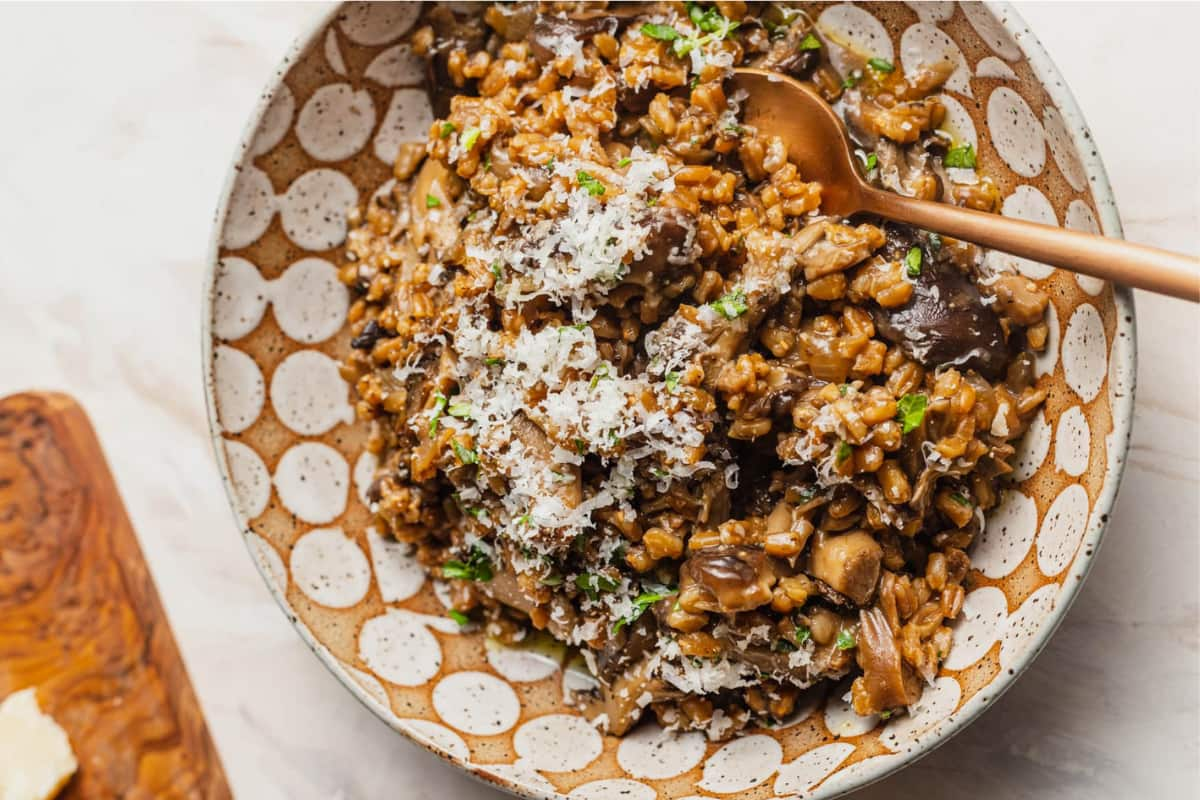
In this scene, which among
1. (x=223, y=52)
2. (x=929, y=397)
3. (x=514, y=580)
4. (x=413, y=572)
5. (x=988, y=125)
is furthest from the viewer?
(x=223, y=52)

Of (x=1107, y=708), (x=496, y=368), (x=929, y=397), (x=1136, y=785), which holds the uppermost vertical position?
(x=496, y=368)

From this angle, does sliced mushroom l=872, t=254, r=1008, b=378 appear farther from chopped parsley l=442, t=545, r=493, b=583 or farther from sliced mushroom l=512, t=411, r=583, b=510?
chopped parsley l=442, t=545, r=493, b=583

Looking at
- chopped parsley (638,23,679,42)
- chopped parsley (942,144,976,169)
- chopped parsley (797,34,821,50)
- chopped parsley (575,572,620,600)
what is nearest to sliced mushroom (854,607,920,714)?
chopped parsley (575,572,620,600)

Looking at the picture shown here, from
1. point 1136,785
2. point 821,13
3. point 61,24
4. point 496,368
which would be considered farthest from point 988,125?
point 61,24

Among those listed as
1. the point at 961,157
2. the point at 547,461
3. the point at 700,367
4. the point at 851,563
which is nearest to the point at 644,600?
the point at 547,461

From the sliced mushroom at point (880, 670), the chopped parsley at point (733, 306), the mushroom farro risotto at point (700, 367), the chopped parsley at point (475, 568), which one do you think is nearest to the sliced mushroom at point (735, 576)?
the mushroom farro risotto at point (700, 367)

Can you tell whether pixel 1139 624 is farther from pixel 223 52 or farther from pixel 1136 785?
pixel 223 52

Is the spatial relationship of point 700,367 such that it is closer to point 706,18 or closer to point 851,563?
point 851,563

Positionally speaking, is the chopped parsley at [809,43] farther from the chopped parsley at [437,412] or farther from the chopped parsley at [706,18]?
the chopped parsley at [437,412]
